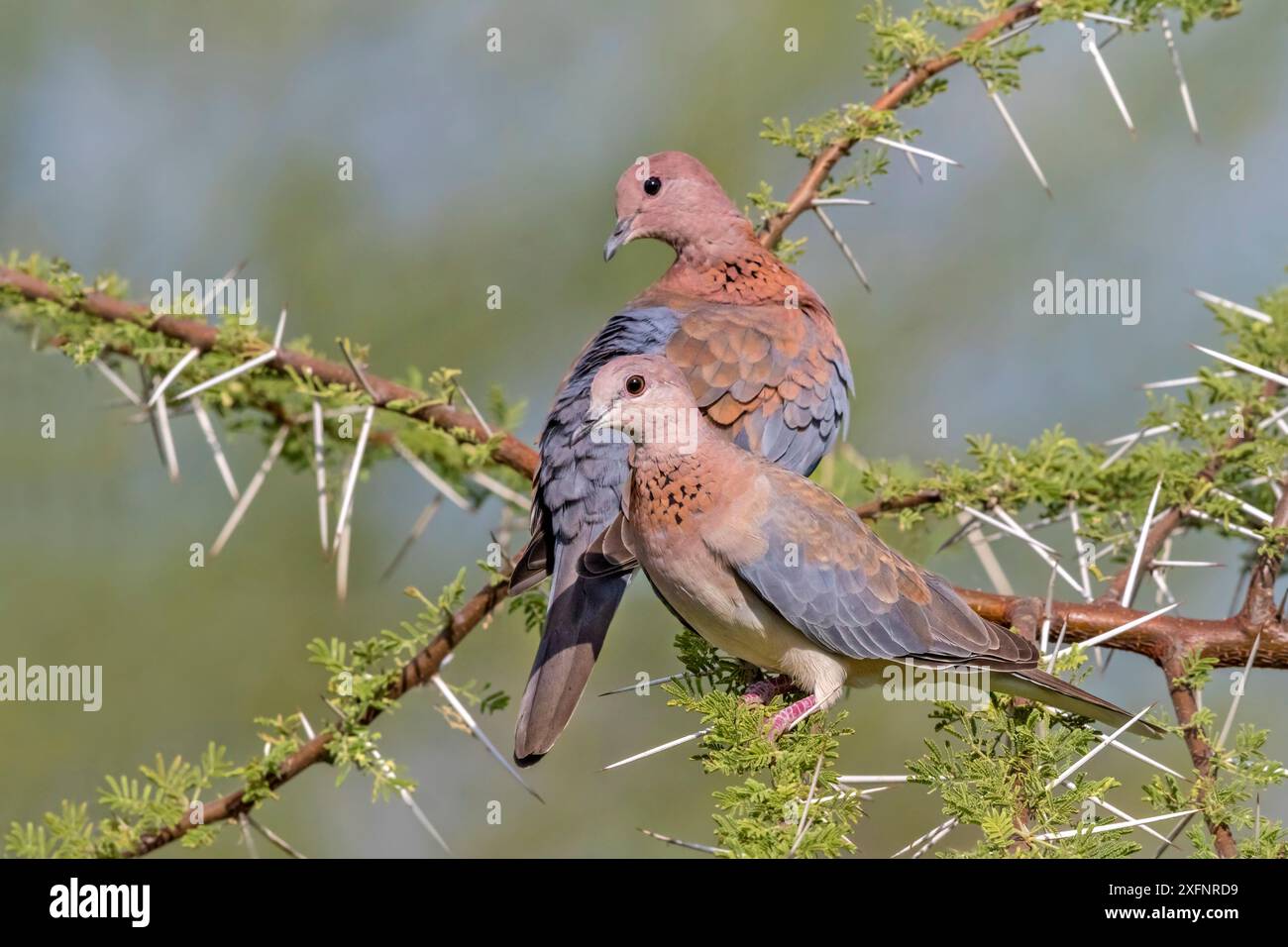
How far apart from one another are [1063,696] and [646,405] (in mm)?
1085

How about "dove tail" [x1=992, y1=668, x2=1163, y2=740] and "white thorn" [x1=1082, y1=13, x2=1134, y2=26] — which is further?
"white thorn" [x1=1082, y1=13, x2=1134, y2=26]

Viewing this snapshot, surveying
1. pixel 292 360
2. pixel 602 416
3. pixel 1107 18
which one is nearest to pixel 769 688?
pixel 602 416

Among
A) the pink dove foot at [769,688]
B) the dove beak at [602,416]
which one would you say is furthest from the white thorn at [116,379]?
the pink dove foot at [769,688]

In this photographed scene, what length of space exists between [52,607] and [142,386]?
3.91m

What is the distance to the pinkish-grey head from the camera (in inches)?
169

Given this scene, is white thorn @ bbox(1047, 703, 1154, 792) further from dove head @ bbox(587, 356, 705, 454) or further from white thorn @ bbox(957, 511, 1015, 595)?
dove head @ bbox(587, 356, 705, 454)

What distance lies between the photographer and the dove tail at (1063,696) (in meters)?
2.88

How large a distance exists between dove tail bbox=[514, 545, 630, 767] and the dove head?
1.28 ft

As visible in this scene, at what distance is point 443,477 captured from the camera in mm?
4543

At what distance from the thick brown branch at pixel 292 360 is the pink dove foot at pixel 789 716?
1.02m

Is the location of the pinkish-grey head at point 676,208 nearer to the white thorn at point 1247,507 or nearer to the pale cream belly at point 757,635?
the pale cream belly at point 757,635

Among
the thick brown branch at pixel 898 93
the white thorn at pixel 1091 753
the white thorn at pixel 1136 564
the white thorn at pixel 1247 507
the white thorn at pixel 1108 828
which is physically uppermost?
the thick brown branch at pixel 898 93

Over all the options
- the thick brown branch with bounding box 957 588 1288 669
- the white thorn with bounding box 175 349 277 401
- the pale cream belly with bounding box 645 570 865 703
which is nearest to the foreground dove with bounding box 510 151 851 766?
the pale cream belly with bounding box 645 570 865 703
